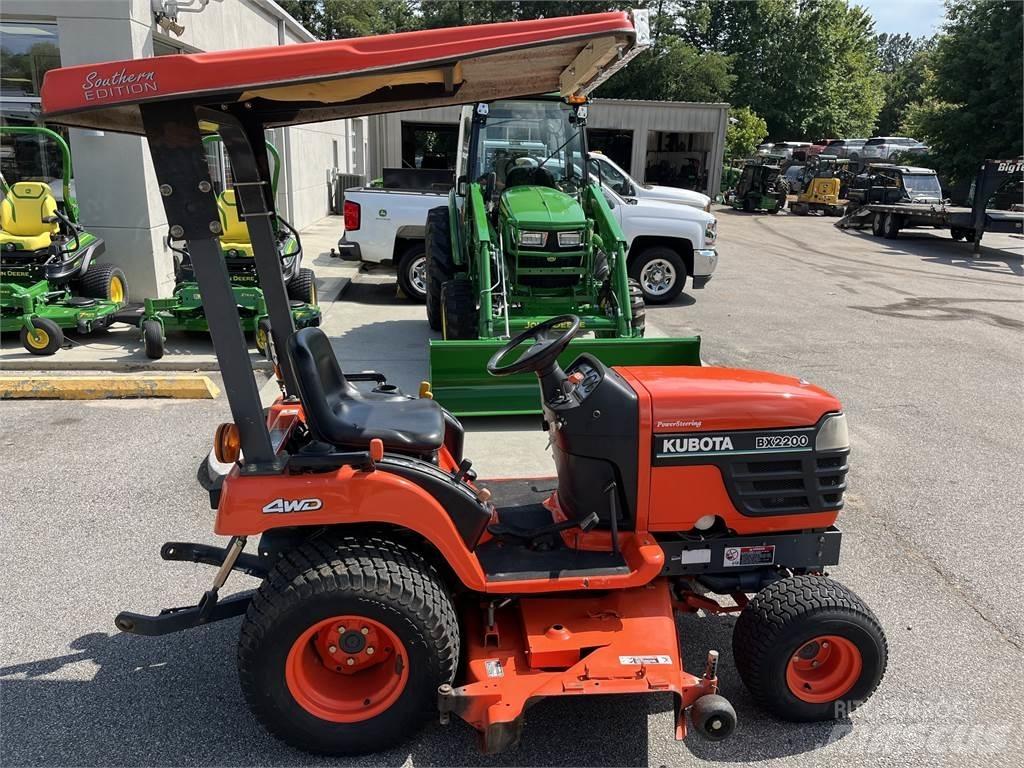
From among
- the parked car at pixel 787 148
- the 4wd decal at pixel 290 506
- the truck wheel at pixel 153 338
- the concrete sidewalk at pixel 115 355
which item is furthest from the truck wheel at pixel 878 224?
the 4wd decal at pixel 290 506

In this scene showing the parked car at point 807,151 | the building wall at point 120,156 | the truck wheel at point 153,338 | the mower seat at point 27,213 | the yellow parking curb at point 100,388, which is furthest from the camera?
the parked car at point 807,151

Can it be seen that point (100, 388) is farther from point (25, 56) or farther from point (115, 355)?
A: point (25, 56)

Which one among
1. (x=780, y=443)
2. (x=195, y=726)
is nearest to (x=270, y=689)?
(x=195, y=726)

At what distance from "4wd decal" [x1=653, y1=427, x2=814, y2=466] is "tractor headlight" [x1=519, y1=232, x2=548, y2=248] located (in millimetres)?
4778

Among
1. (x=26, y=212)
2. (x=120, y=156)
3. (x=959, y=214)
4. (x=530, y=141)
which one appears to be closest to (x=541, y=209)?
(x=530, y=141)

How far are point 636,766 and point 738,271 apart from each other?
12733 mm

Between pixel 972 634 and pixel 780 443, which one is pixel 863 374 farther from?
pixel 780 443

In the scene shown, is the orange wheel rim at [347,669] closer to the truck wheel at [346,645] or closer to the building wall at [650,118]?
the truck wheel at [346,645]

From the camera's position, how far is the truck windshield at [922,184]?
68.1 ft

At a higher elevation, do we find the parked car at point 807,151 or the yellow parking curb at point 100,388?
the parked car at point 807,151

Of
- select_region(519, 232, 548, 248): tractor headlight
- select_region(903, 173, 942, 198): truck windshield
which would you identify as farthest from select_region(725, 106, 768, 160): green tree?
select_region(519, 232, 548, 248): tractor headlight

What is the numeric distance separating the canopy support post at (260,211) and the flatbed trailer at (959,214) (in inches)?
690

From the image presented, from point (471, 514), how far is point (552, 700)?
2.69ft

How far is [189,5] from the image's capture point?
9.41m
